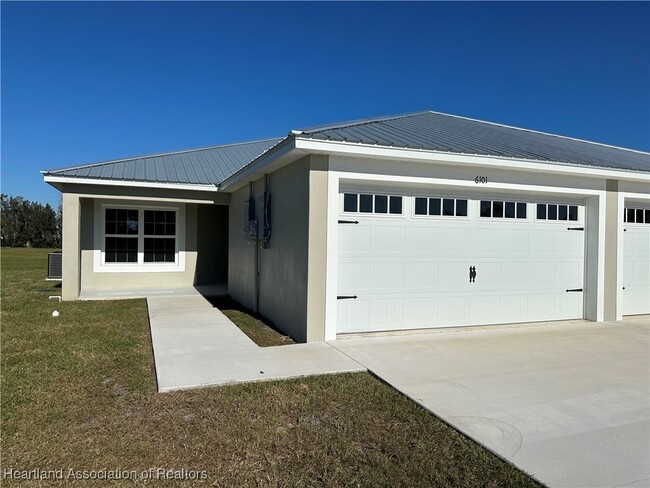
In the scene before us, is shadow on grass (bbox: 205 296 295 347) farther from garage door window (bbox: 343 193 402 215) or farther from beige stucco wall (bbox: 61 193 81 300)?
beige stucco wall (bbox: 61 193 81 300)

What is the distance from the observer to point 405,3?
408 inches

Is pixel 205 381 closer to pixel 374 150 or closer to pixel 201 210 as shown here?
pixel 374 150

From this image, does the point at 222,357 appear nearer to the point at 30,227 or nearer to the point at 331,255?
the point at 331,255

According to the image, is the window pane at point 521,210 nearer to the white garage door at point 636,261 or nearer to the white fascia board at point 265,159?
the white garage door at point 636,261

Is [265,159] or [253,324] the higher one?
[265,159]

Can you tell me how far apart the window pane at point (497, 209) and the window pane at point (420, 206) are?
4.66ft

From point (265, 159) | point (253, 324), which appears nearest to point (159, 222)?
point (253, 324)

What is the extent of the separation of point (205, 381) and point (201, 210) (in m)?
10.3

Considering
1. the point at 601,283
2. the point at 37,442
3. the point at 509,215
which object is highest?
the point at 509,215

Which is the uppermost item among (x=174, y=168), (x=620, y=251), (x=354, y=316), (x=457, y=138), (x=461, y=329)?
(x=174, y=168)

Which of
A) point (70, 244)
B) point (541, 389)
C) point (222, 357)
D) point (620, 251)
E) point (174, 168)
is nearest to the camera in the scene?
point (541, 389)

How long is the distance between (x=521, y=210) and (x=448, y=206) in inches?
63.3

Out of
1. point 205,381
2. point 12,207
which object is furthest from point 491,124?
point 12,207

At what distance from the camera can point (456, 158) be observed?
709cm
